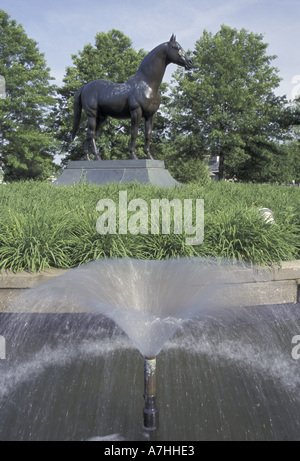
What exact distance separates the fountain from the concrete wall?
0.18 ft

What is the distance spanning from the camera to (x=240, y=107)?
27719mm

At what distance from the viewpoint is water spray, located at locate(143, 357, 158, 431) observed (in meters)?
2.87

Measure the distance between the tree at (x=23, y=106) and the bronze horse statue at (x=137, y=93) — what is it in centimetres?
1715

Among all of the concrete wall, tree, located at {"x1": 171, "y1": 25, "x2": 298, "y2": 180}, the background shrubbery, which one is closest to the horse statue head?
the background shrubbery

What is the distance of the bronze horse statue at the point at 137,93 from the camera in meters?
9.76

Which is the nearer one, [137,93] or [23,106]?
[137,93]

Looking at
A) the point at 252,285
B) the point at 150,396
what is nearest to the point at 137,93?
the point at 252,285

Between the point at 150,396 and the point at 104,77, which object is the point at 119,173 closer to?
the point at 150,396

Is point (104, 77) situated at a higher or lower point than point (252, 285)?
higher

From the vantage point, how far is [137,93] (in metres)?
10.0

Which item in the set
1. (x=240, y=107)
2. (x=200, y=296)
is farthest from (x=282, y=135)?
(x=200, y=296)

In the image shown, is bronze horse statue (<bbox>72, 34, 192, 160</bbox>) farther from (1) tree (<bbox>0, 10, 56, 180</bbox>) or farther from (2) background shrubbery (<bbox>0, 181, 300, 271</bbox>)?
(1) tree (<bbox>0, 10, 56, 180</bbox>)

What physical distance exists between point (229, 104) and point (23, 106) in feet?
49.3

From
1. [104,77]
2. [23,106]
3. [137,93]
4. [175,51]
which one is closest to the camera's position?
[175,51]
